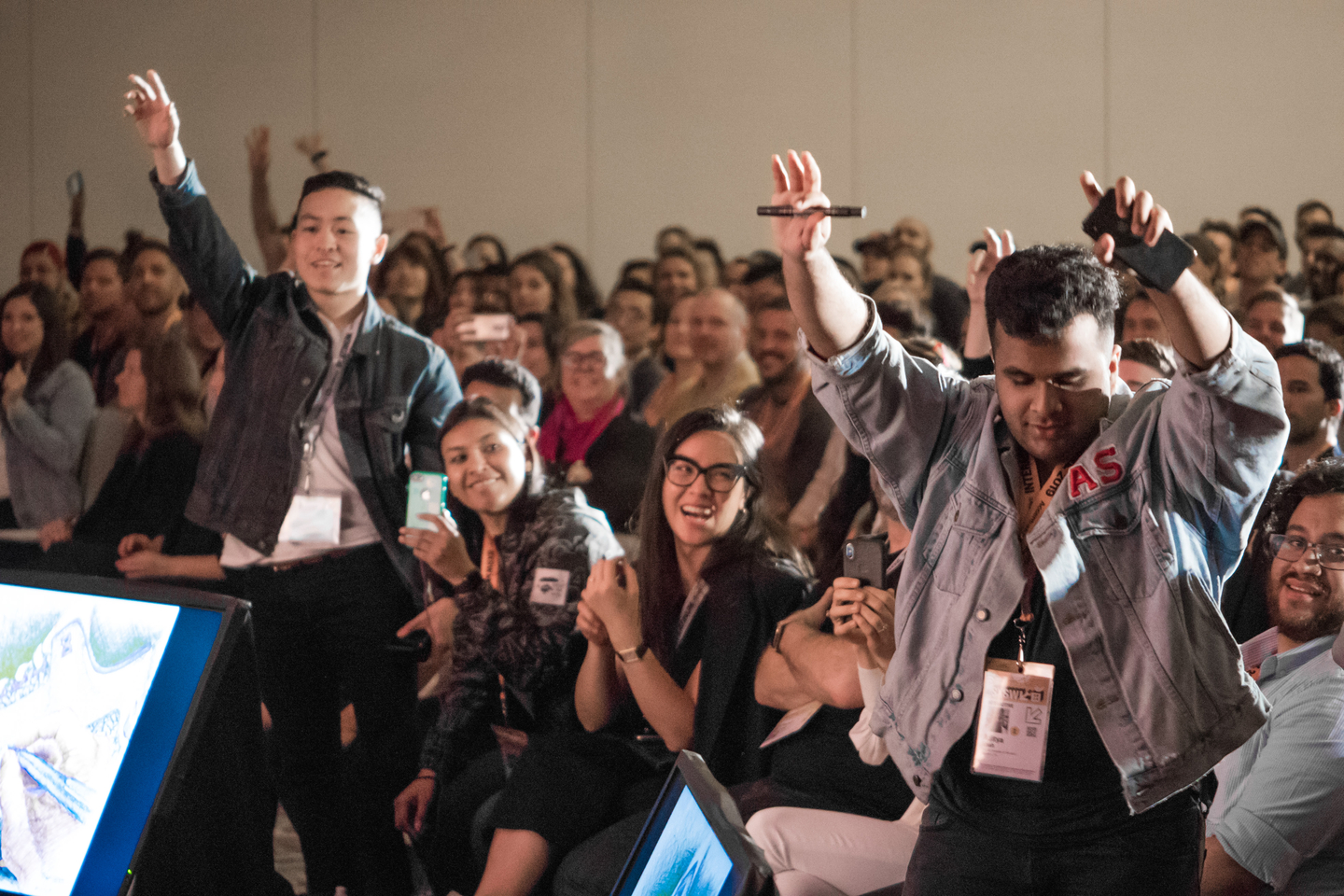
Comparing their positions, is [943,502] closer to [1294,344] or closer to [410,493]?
[410,493]

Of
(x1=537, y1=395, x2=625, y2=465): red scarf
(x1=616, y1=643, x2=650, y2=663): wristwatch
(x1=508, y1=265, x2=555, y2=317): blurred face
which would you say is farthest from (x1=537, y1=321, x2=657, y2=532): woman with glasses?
(x1=616, y1=643, x2=650, y2=663): wristwatch

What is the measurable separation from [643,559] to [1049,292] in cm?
119

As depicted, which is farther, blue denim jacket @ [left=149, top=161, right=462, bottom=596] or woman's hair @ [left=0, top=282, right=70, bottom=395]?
woman's hair @ [left=0, top=282, right=70, bottom=395]

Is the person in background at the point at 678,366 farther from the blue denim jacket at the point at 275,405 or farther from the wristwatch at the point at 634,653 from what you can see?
the wristwatch at the point at 634,653

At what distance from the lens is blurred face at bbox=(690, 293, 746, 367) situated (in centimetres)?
386

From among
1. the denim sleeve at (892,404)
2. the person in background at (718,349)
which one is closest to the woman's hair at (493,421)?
the person in background at (718,349)

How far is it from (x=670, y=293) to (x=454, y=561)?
279 centimetres

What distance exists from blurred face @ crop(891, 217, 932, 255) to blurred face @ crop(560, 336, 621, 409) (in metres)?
2.22

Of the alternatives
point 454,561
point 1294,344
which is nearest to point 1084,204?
point 1294,344

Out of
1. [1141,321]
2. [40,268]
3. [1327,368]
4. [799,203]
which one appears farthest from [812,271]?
[40,268]

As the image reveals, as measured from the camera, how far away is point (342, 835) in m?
2.57

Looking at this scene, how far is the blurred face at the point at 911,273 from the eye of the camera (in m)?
5.26

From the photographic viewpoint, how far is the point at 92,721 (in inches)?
51.4

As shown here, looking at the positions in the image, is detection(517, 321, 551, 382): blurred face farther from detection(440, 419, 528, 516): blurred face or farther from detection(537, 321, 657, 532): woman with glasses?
detection(440, 419, 528, 516): blurred face
